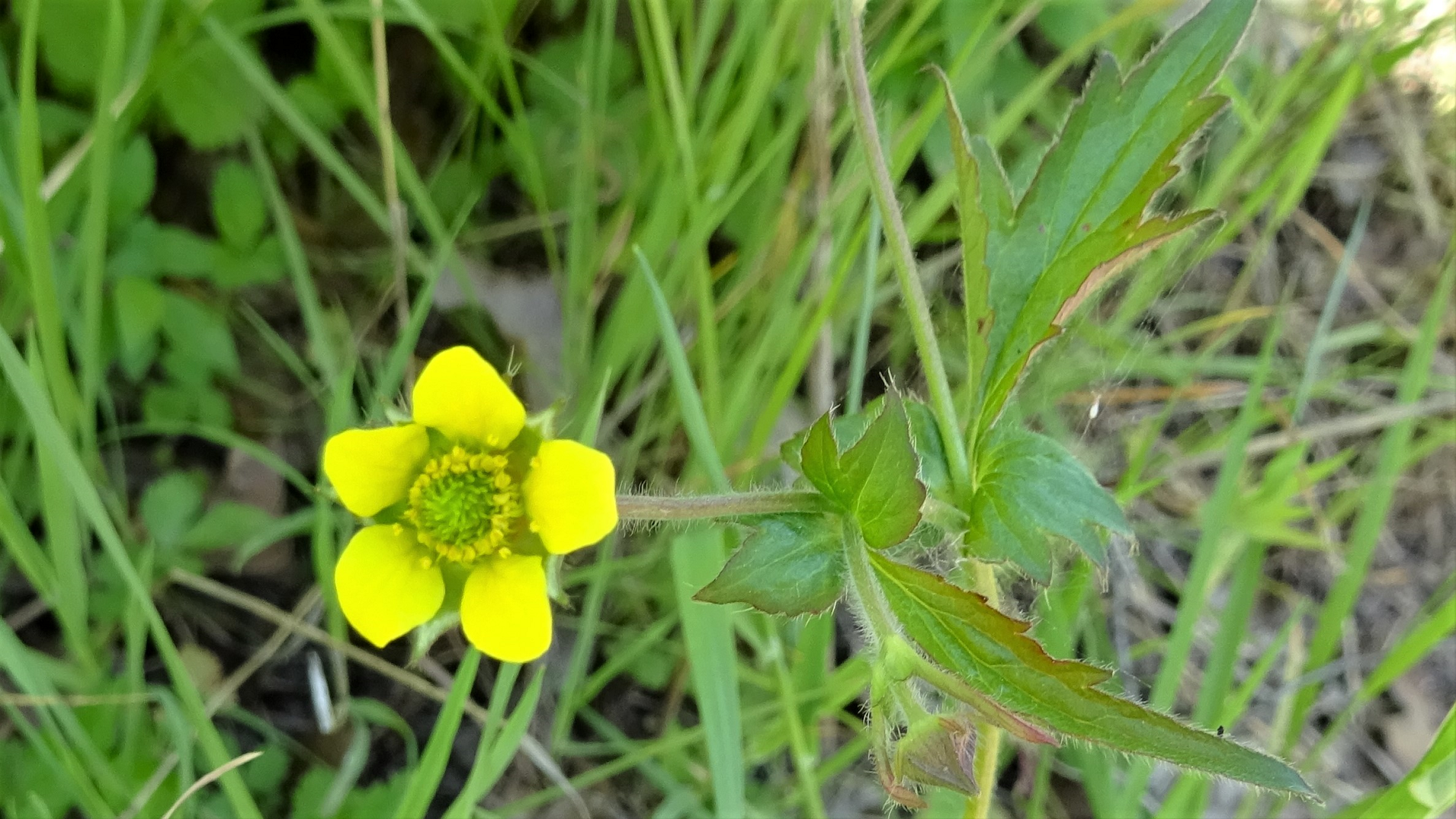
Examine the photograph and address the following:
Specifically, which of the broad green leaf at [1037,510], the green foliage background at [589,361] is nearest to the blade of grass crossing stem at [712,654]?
the green foliage background at [589,361]

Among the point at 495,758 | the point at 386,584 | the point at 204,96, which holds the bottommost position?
the point at 495,758

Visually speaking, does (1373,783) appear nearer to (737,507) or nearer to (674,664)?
(674,664)

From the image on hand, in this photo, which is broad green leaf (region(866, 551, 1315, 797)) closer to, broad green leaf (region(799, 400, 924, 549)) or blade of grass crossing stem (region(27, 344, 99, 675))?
broad green leaf (region(799, 400, 924, 549))

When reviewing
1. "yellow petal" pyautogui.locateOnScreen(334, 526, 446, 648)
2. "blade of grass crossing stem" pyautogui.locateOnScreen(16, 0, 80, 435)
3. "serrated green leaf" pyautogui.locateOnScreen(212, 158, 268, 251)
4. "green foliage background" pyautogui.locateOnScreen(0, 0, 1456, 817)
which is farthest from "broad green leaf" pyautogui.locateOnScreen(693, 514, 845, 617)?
"serrated green leaf" pyautogui.locateOnScreen(212, 158, 268, 251)

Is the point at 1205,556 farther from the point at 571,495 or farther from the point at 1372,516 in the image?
the point at 571,495

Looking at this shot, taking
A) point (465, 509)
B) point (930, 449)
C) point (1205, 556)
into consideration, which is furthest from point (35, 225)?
point (1205, 556)
